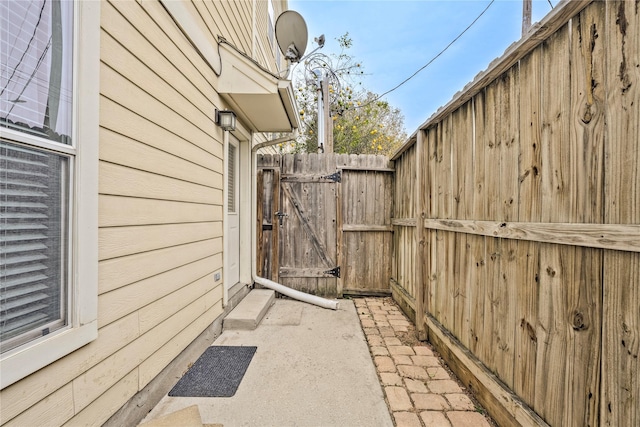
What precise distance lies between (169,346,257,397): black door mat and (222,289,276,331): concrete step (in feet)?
1.27

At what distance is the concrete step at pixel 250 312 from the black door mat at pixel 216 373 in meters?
0.39

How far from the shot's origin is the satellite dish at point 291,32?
3.50m

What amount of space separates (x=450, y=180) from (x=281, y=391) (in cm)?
201

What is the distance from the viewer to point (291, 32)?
3.53m

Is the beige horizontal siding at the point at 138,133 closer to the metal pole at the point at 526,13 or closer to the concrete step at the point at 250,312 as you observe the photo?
the concrete step at the point at 250,312

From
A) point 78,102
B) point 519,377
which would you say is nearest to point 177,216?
point 78,102

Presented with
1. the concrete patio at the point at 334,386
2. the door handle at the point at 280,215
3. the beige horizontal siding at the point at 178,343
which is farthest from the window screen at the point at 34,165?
the door handle at the point at 280,215

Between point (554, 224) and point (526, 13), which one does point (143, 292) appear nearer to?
point (554, 224)

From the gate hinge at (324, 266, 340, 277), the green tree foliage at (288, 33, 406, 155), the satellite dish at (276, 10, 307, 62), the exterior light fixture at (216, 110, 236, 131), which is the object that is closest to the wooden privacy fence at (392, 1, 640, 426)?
the exterior light fixture at (216, 110, 236, 131)

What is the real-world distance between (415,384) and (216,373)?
144 centimetres

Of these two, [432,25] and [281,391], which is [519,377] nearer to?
[281,391]

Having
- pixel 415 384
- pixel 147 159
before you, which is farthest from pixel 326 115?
pixel 415 384

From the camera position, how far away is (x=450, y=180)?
230cm

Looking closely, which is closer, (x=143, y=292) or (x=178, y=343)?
(x=143, y=292)
